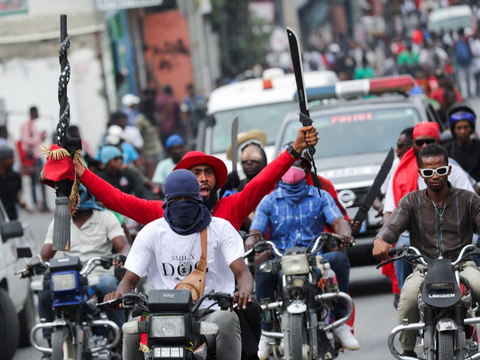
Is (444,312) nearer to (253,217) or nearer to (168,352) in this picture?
(168,352)

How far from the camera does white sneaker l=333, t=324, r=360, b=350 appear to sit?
24.0 ft

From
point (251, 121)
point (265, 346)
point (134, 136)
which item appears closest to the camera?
point (265, 346)

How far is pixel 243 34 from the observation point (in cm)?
4791

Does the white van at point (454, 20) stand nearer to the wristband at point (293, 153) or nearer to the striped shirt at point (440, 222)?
the striped shirt at point (440, 222)

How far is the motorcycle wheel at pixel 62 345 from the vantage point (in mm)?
7020

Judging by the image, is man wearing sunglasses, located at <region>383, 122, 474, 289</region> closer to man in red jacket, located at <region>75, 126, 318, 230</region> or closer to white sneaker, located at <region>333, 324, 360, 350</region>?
white sneaker, located at <region>333, 324, 360, 350</region>

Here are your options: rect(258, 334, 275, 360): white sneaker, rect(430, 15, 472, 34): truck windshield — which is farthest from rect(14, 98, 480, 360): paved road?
rect(430, 15, 472, 34): truck windshield

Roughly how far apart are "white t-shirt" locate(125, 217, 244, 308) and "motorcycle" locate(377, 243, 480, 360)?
1164 mm

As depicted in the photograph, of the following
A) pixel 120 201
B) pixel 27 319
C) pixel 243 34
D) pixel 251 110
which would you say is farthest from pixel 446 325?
pixel 243 34

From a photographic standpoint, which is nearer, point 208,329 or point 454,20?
point 208,329

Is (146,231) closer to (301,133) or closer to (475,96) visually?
(301,133)

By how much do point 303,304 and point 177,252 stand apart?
4.98ft

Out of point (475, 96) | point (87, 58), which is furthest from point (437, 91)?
point (475, 96)

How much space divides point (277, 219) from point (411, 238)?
1345mm
